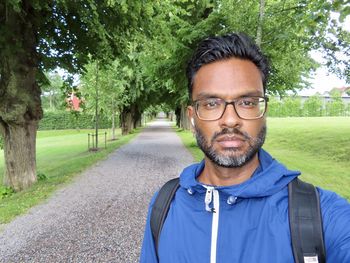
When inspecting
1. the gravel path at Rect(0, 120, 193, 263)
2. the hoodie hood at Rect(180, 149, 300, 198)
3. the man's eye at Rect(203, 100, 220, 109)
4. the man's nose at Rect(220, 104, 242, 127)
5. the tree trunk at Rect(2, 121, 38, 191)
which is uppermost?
the man's eye at Rect(203, 100, 220, 109)

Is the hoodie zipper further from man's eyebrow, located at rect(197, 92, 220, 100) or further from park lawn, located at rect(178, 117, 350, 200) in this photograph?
park lawn, located at rect(178, 117, 350, 200)

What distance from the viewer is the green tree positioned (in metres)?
9.52

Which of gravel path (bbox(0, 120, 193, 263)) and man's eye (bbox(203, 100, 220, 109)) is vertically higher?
man's eye (bbox(203, 100, 220, 109))

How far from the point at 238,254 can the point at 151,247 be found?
1.57ft

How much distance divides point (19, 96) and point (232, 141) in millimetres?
9338

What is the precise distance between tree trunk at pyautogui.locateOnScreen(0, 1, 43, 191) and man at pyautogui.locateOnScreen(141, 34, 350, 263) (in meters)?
8.93

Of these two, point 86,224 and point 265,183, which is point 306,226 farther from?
point 86,224

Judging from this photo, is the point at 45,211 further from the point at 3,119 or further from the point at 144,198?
the point at 3,119

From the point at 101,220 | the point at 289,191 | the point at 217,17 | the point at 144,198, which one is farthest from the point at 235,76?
the point at 217,17

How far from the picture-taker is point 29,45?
33.2ft

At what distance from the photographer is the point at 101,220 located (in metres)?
7.36

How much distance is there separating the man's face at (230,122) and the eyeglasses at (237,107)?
0.05ft

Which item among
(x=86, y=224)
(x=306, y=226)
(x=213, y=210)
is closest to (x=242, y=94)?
(x=213, y=210)

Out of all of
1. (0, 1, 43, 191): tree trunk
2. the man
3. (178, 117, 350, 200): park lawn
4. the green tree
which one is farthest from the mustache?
(0, 1, 43, 191): tree trunk
